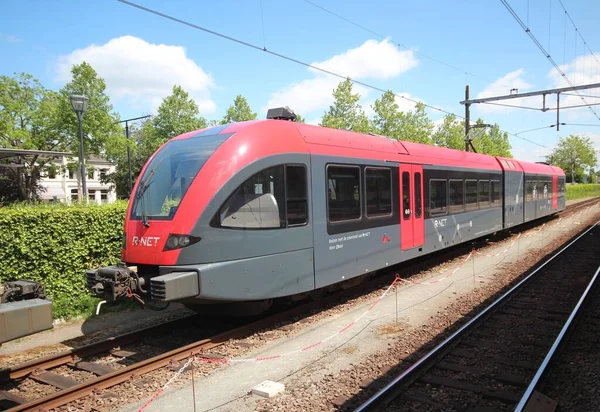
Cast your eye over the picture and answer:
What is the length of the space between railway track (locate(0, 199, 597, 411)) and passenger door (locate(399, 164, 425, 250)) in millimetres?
2973

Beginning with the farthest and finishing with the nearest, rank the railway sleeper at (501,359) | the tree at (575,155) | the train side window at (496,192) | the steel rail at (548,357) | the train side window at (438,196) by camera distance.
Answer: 1. the tree at (575,155)
2. the train side window at (496,192)
3. the train side window at (438,196)
4. the railway sleeper at (501,359)
5. the steel rail at (548,357)

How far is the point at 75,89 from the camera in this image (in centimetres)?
2781

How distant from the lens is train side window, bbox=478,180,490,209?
13680 mm

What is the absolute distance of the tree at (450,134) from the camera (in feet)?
114

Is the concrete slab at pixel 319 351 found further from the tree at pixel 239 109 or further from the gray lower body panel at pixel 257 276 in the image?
the tree at pixel 239 109

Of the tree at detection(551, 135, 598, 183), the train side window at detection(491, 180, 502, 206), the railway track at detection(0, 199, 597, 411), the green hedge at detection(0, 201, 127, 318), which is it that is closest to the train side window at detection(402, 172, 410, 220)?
the railway track at detection(0, 199, 597, 411)

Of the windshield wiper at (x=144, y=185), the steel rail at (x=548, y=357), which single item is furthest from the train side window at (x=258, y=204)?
the steel rail at (x=548, y=357)

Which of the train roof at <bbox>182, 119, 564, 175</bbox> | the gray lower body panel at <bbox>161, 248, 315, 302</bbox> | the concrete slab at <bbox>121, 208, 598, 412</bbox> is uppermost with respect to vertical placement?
the train roof at <bbox>182, 119, 564, 175</bbox>

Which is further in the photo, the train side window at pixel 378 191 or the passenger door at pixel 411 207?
the passenger door at pixel 411 207

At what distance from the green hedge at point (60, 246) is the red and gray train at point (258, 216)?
8.22 ft

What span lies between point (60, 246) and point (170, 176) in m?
3.51

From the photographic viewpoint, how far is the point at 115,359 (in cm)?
583

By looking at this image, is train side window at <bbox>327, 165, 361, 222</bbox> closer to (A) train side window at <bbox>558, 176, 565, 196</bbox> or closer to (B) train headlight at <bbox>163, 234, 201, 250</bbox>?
(B) train headlight at <bbox>163, 234, 201, 250</bbox>

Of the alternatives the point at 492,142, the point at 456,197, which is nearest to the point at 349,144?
the point at 456,197
